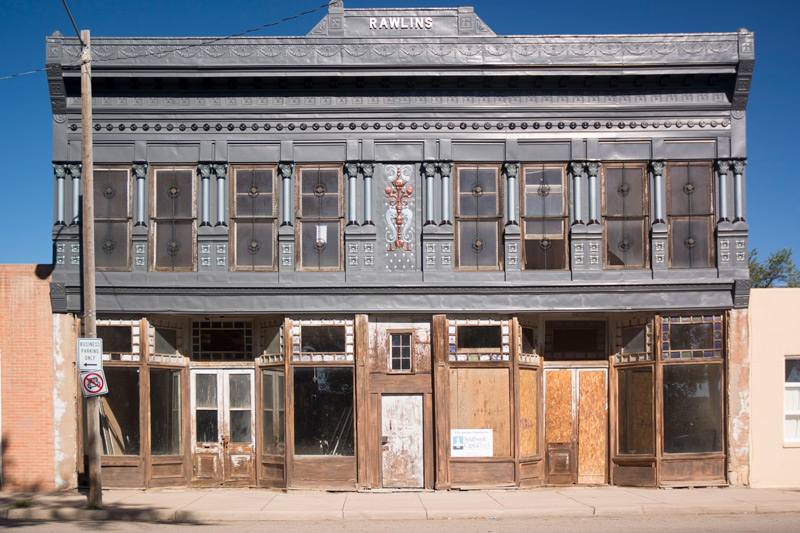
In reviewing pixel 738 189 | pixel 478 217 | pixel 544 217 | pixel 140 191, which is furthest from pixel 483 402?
pixel 140 191

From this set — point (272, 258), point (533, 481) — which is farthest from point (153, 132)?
point (533, 481)

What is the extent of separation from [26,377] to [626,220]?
12.7 meters

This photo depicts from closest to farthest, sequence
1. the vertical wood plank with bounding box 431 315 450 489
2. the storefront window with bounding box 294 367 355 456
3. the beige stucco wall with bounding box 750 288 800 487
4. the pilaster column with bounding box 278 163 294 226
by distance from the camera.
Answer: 1. the vertical wood plank with bounding box 431 315 450 489
2. the storefront window with bounding box 294 367 355 456
3. the beige stucco wall with bounding box 750 288 800 487
4. the pilaster column with bounding box 278 163 294 226

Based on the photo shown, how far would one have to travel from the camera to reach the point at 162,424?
15961 mm

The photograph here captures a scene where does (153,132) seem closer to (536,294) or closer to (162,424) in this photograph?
(162,424)

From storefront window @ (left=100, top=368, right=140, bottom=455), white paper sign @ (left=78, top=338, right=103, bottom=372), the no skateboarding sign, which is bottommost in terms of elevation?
storefront window @ (left=100, top=368, right=140, bottom=455)

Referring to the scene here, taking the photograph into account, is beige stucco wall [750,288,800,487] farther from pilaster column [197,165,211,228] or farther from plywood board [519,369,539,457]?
pilaster column [197,165,211,228]

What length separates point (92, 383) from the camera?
13703 mm

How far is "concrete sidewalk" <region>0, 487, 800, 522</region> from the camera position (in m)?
13.4

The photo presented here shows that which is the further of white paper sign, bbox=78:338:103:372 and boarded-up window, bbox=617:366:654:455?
boarded-up window, bbox=617:366:654:455

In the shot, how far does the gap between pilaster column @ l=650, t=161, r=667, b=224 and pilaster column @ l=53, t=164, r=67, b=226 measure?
12.1 m

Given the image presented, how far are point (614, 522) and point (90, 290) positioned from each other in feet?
32.2

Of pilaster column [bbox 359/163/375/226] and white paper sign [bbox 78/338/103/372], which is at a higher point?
pilaster column [bbox 359/163/375/226]

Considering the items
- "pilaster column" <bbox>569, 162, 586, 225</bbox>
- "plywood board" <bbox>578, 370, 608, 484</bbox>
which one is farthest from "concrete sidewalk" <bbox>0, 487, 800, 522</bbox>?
"pilaster column" <bbox>569, 162, 586, 225</bbox>
